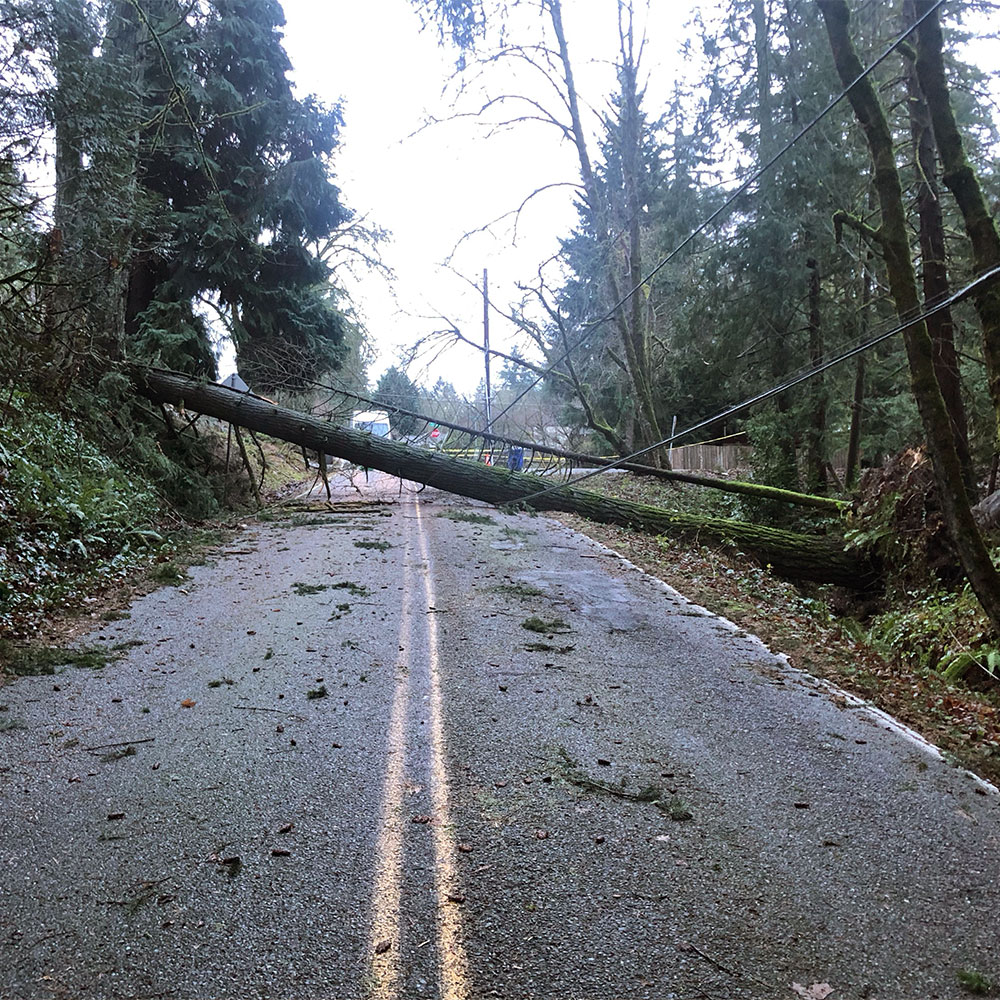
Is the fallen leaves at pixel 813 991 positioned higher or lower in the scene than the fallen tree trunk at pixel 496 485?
lower

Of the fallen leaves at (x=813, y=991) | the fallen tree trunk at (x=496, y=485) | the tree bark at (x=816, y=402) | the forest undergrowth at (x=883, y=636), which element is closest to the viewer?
the fallen leaves at (x=813, y=991)

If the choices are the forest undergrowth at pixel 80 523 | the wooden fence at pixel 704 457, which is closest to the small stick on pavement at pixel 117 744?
the forest undergrowth at pixel 80 523

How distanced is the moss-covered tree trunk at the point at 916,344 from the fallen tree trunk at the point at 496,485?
13.7 feet

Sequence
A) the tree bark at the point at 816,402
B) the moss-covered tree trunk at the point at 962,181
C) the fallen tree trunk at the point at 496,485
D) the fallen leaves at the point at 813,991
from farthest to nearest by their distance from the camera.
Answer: the tree bark at the point at 816,402 < the fallen tree trunk at the point at 496,485 < the moss-covered tree trunk at the point at 962,181 < the fallen leaves at the point at 813,991

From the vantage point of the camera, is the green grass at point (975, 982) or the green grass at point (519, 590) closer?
the green grass at point (975, 982)

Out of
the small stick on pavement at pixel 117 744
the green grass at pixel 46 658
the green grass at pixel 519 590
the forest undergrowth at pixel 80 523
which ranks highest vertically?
the forest undergrowth at pixel 80 523

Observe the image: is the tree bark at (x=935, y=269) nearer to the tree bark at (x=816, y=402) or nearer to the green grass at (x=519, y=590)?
the tree bark at (x=816, y=402)

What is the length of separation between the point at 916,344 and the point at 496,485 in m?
9.08

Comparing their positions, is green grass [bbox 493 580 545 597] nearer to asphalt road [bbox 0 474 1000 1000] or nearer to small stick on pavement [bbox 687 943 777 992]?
asphalt road [bbox 0 474 1000 1000]

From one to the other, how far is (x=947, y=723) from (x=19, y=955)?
4715 millimetres

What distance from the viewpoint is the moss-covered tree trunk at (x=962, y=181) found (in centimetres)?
638

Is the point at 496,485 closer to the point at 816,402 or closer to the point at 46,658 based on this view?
the point at 816,402

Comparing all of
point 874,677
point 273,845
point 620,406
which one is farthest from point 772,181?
point 620,406

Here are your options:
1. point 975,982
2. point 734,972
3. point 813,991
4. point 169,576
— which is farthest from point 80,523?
point 975,982
